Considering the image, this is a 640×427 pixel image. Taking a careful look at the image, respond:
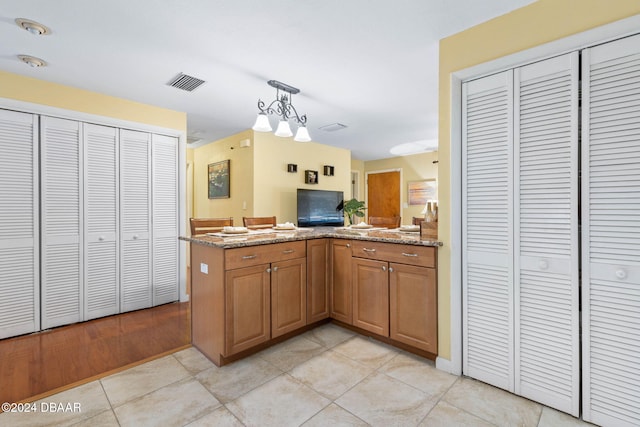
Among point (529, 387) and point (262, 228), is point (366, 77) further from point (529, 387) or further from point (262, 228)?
point (529, 387)

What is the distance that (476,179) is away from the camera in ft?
6.51

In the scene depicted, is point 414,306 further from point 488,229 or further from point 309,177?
point 309,177

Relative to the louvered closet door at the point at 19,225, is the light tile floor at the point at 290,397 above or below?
below

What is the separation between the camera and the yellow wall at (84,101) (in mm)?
2688

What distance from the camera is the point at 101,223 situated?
3.15 metres

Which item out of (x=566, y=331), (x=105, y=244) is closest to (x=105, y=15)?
(x=105, y=244)

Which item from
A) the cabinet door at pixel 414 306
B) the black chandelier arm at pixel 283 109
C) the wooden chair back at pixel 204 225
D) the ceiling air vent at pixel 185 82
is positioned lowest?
the cabinet door at pixel 414 306

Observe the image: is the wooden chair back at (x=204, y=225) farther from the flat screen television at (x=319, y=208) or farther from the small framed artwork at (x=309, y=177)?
the small framed artwork at (x=309, y=177)

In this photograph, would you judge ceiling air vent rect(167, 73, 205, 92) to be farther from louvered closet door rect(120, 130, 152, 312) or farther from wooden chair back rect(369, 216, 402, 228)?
wooden chair back rect(369, 216, 402, 228)

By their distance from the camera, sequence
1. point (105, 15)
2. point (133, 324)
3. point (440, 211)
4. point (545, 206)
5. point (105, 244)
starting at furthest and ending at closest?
point (105, 244) < point (133, 324) < point (440, 211) < point (105, 15) < point (545, 206)

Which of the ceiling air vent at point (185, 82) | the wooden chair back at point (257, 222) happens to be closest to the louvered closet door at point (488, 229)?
the wooden chair back at point (257, 222)

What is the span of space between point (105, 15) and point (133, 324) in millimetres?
2708

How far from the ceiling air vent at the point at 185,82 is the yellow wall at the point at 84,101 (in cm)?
79

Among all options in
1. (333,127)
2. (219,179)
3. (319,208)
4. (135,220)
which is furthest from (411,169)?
(135,220)
